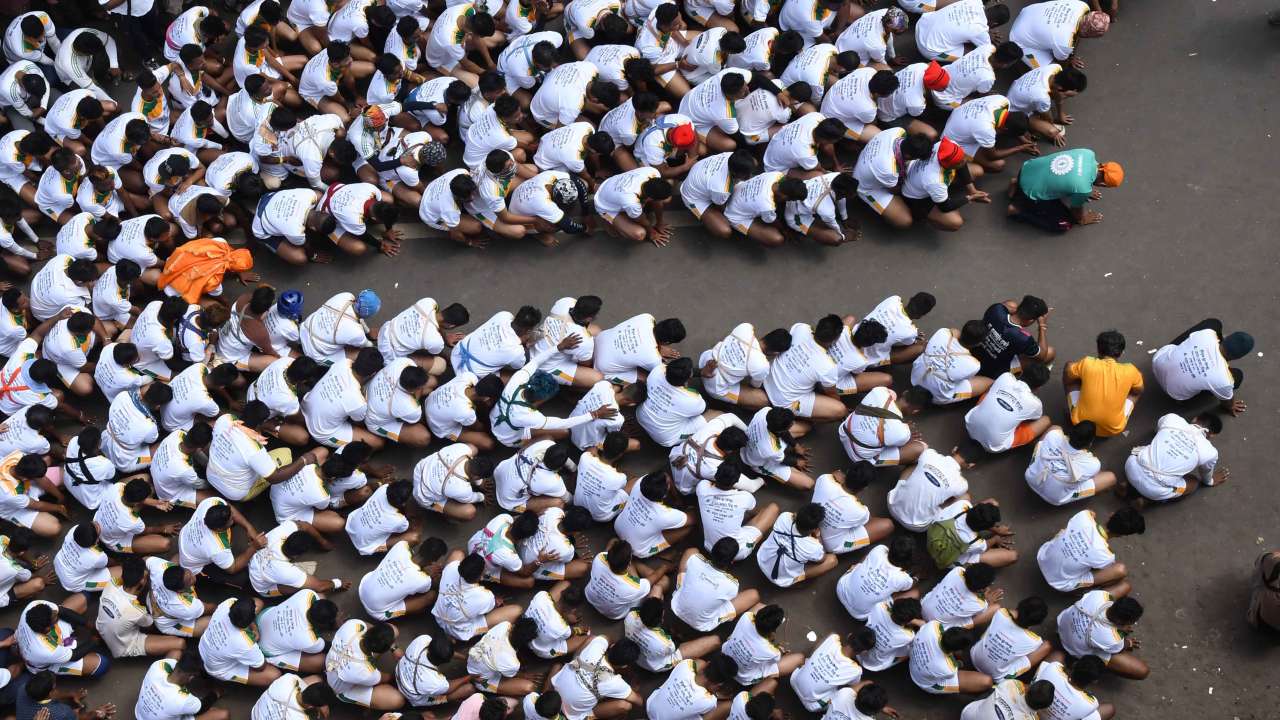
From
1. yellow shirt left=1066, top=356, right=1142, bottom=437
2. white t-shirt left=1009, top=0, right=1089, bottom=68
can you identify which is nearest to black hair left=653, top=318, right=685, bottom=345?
yellow shirt left=1066, top=356, right=1142, bottom=437

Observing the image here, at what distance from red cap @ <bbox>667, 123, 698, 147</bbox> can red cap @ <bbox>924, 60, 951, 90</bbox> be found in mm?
2007

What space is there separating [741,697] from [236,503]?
4.26 metres

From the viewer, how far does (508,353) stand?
944 cm

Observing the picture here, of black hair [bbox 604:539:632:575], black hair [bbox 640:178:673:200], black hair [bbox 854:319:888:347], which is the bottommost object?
black hair [bbox 604:539:632:575]

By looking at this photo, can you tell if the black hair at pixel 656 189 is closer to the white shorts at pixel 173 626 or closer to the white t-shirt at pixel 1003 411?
the white t-shirt at pixel 1003 411

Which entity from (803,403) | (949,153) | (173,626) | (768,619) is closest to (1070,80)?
(949,153)

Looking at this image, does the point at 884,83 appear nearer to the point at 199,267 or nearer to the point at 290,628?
the point at 199,267

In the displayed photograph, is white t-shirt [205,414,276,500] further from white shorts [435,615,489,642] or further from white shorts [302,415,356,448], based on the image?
white shorts [435,615,489,642]

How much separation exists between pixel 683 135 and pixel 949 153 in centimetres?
215

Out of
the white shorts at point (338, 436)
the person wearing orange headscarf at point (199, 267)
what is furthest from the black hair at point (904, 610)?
the person wearing orange headscarf at point (199, 267)

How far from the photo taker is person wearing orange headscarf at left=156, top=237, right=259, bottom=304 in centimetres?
1019

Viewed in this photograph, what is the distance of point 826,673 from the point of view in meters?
8.32

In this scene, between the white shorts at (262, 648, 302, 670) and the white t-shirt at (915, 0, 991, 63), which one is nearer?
the white shorts at (262, 648, 302, 670)

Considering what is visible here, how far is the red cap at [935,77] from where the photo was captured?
33.5 ft
